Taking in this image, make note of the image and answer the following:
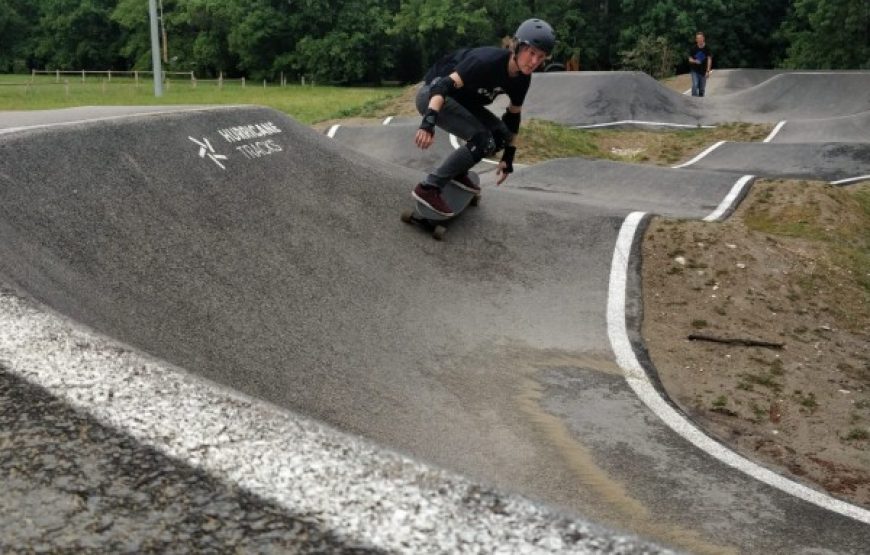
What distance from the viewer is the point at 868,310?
23.5 feet

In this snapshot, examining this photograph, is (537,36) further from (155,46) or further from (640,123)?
(155,46)

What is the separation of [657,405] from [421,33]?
49.8m

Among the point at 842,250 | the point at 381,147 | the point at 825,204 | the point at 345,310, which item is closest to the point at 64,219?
the point at 345,310

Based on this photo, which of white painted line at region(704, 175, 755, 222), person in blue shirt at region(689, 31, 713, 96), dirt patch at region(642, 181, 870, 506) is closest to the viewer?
dirt patch at region(642, 181, 870, 506)

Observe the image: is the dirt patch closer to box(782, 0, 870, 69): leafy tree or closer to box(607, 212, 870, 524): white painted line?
box(607, 212, 870, 524): white painted line

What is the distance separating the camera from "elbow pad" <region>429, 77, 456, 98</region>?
7.00 metres

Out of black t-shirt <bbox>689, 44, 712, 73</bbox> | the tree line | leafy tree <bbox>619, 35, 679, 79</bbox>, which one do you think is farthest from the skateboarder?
the tree line

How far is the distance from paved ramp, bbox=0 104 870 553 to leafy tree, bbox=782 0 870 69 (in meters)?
40.7

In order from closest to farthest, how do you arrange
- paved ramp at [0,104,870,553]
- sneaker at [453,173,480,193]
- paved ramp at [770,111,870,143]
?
paved ramp at [0,104,870,553] → sneaker at [453,173,480,193] → paved ramp at [770,111,870,143]

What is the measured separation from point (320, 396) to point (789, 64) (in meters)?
49.9

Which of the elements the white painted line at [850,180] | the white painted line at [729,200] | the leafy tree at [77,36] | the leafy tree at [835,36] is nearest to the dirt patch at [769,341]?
the white painted line at [729,200]

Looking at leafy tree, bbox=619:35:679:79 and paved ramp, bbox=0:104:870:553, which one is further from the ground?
leafy tree, bbox=619:35:679:79

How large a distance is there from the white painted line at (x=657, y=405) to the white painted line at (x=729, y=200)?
213 cm

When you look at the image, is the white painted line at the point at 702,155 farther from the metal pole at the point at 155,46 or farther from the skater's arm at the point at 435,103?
the metal pole at the point at 155,46
